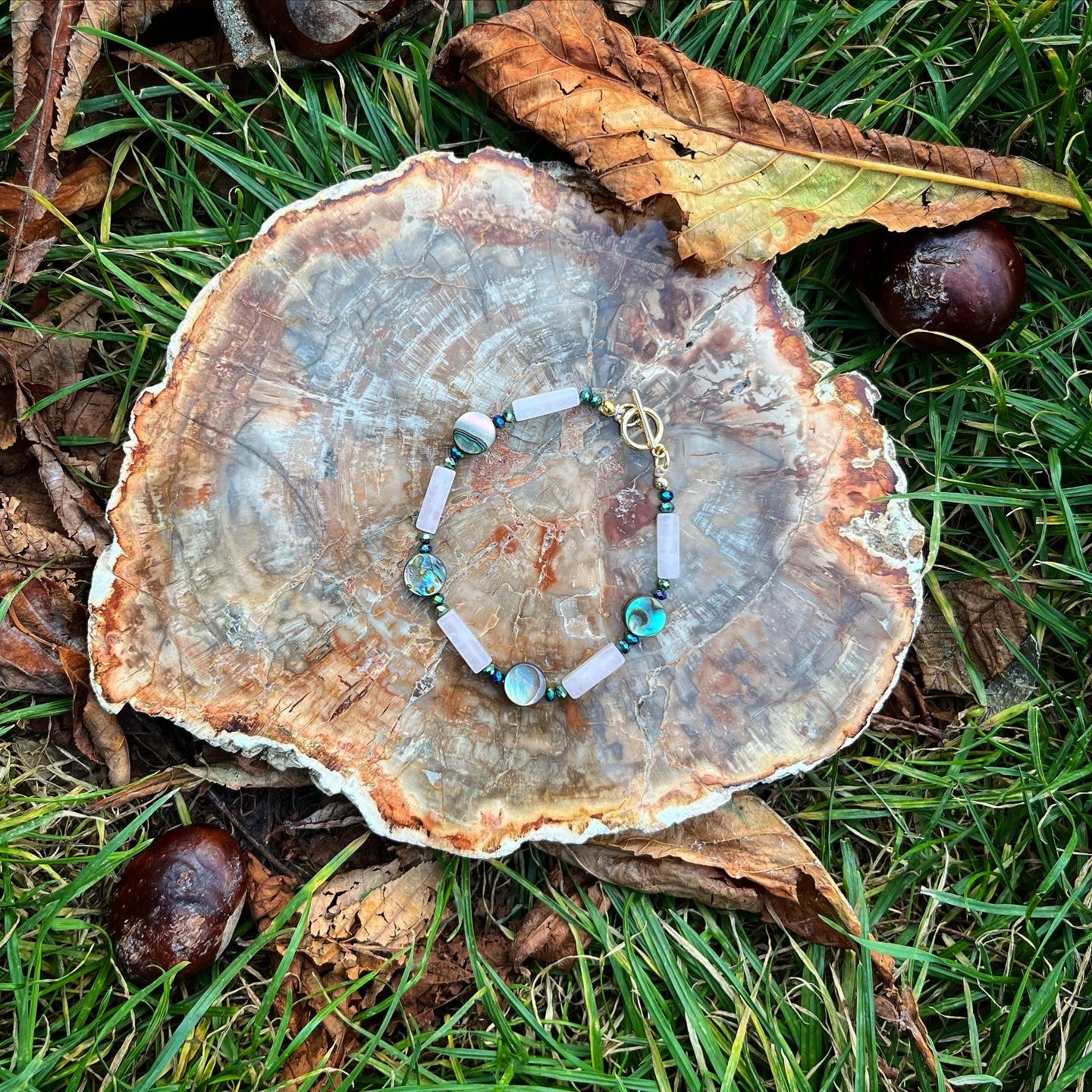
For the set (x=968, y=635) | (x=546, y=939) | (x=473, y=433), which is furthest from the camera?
(x=968, y=635)

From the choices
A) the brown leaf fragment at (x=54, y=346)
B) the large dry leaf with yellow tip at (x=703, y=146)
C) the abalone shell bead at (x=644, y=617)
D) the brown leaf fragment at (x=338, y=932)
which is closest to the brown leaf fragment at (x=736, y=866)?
the brown leaf fragment at (x=338, y=932)

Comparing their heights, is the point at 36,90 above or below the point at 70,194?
above

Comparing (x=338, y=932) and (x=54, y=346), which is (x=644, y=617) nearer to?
(x=338, y=932)

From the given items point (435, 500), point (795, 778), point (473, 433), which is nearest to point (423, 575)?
point (435, 500)

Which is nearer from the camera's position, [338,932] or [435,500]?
[435,500]

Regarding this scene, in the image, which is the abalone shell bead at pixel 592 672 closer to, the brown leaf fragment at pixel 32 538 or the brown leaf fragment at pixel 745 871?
the brown leaf fragment at pixel 745 871
